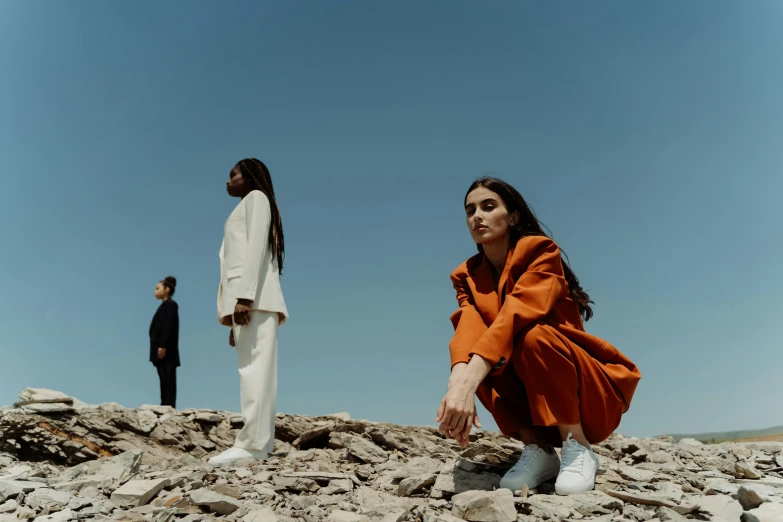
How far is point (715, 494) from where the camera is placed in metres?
3.23

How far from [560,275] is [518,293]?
1.05 feet

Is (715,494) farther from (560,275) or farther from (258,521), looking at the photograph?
(258,521)

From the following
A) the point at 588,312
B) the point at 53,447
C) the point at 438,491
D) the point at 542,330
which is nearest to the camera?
the point at 542,330

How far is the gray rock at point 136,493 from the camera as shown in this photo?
3.54 metres

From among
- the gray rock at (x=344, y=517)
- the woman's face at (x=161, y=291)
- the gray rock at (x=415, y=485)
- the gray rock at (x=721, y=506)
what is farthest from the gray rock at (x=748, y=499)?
the woman's face at (x=161, y=291)

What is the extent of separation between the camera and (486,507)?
2754mm

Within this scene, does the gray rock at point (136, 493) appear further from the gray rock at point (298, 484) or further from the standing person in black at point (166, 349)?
the standing person in black at point (166, 349)

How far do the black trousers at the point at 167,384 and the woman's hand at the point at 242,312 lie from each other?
14.9 feet

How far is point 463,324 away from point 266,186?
2.85 metres

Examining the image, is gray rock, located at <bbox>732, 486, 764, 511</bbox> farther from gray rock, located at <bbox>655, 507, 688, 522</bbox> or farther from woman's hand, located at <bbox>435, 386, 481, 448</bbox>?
woman's hand, located at <bbox>435, 386, 481, 448</bbox>

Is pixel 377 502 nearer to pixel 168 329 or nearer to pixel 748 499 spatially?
pixel 748 499

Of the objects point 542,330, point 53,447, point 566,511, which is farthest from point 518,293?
point 53,447

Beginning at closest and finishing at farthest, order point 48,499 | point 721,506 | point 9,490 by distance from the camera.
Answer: point 721,506
point 48,499
point 9,490

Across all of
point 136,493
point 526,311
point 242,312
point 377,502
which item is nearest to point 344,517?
point 377,502
